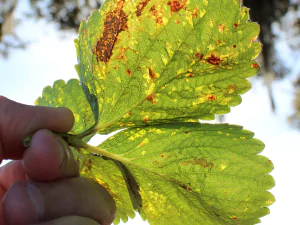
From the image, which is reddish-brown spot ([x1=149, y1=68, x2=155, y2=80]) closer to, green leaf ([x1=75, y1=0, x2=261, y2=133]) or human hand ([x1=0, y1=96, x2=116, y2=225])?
green leaf ([x1=75, y1=0, x2=261, y2=133])

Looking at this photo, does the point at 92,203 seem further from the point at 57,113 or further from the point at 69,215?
the point at 57,113

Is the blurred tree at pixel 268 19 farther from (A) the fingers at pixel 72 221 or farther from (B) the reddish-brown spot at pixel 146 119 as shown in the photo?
(A) the fingers at pixel 72 221

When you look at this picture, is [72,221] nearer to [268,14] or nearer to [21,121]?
[21,121]

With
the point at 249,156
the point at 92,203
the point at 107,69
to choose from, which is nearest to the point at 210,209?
the point at 249,156

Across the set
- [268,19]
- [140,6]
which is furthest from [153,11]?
[268,19]

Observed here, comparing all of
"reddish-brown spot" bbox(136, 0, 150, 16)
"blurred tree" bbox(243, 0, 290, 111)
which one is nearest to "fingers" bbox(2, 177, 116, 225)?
"reddish-brown spot" bbox(136, 0, 150, 16)
